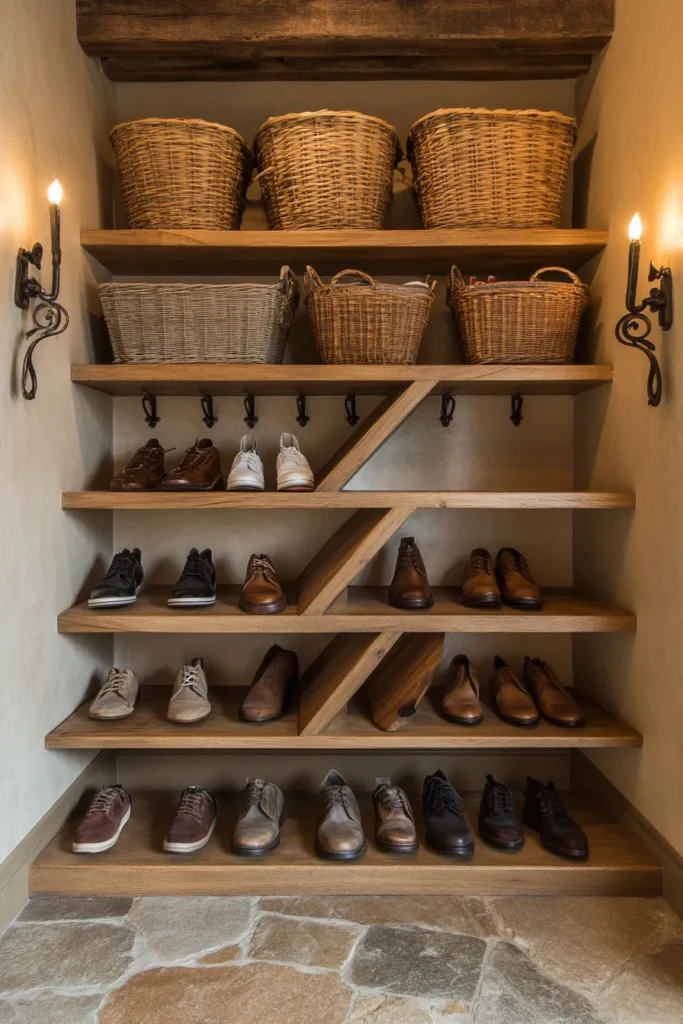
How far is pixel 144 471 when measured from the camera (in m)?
2.04

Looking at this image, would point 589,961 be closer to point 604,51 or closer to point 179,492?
point 179,492

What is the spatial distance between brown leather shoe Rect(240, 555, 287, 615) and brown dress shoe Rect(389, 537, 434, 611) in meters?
0.32

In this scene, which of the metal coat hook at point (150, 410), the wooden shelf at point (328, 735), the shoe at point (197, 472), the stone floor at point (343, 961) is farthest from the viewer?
the metal coat hook at point (150, 410)

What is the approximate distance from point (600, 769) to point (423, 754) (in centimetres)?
56

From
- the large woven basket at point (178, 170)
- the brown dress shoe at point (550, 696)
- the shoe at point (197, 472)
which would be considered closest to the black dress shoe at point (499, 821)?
the brown dress shoe at point (550, 696)

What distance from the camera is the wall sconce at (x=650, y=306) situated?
5.44ft

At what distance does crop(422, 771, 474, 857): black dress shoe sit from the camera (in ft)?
5.92

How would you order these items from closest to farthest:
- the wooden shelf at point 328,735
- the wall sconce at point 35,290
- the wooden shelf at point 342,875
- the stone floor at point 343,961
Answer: the stone floor at point 343,961
the wall sconce at point 35,290
the wooden shelf at point 342,875
the wooden shelf at point 328,735

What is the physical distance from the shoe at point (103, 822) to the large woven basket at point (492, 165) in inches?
73.1

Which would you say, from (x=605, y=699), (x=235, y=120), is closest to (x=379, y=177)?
(x=235, y=120)

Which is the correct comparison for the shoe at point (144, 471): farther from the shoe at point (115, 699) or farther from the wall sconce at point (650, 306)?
the wall sconce at point (650, 306)

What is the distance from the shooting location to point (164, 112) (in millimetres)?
2354

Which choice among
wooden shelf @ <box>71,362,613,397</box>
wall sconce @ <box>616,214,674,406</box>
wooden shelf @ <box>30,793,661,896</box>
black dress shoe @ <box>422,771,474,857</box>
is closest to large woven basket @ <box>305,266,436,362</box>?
wooden shelf @ <box>71,362,613,397</box>

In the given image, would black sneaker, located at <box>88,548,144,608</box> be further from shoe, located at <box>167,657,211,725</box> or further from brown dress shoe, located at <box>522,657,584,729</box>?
brown dress shoe, located at <box>522,657,584,729</box>
